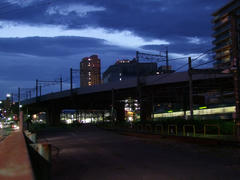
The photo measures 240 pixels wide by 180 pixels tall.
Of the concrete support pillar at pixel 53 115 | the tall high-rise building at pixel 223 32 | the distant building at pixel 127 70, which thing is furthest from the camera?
the distant building at pixel 127 70

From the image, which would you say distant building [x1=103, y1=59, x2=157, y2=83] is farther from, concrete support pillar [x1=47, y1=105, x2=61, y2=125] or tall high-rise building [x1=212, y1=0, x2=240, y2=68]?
tall high-rise building [x1=212, y1=0, x2=240, y2=68]

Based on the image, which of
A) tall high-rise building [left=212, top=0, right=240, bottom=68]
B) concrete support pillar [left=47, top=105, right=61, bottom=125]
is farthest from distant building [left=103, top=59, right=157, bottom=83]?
tall high-rise building [left=212, top=0, right=240, bottom=68]

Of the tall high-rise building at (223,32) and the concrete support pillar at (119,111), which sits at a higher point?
the tall high-rise building at (223,32)

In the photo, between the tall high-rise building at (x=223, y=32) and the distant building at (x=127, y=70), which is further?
the distant building at (x=127, y=70)

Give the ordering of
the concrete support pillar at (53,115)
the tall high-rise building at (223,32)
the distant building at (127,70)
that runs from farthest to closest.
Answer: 1. the distant building at (127,70)
2. the concrete support pillar at (53,115)
3. the tall high-rise building at (223,32)

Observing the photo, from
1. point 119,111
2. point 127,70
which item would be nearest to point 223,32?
point 119,111

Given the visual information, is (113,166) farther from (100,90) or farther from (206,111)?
(100,90)

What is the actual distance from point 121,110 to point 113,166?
2931 inches

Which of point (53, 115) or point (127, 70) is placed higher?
point (127, 70)

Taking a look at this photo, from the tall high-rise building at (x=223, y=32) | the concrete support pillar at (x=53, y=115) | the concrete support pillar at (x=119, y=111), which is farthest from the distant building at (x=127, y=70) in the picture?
the concrete support pillar at (x=119, y=111)

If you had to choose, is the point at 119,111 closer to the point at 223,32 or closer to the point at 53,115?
the point at 53,115

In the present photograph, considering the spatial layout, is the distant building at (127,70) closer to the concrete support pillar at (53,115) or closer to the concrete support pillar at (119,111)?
the concrete support pillar at (53,115)

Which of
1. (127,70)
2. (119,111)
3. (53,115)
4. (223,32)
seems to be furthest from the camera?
(127,70)

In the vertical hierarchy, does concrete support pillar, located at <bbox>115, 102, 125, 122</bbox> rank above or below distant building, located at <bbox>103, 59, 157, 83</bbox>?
below
